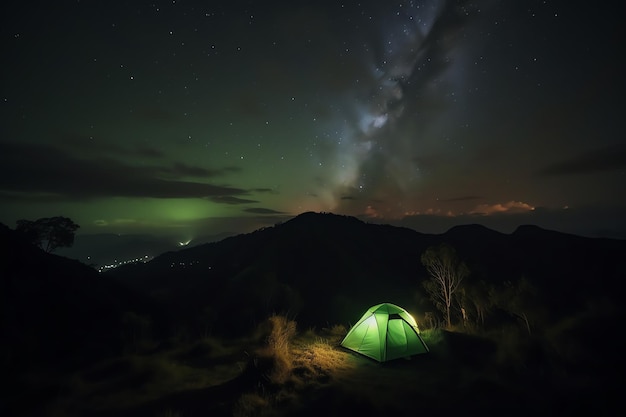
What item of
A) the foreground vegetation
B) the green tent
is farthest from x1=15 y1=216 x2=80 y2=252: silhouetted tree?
the green tent

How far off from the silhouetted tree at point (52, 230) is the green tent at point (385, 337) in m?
61.3

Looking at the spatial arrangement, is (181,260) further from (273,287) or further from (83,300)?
(83,300)

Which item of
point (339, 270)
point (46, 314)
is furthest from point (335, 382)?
point (339, 270)

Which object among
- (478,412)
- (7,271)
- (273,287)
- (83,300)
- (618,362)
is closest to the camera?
(478,412)

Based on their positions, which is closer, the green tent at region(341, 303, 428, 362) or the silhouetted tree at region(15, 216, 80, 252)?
the green tent at region(341, 303, 428, 362)

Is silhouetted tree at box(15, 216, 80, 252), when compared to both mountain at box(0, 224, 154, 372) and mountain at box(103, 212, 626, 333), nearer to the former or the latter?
mountain at box(103, 212, 626, 333)

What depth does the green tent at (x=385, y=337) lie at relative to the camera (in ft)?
39.2

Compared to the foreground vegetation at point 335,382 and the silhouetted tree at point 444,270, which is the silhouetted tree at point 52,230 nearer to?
the foreground vegetation at point 335,382

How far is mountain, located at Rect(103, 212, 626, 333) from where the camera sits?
63.5 m

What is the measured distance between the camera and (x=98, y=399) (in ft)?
31.0

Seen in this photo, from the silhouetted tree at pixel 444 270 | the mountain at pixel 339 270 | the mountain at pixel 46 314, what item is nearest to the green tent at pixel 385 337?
the silhouetted tree at pixel 444 270

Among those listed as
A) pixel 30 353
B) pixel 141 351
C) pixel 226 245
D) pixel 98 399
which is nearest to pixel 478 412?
pixel 98 399

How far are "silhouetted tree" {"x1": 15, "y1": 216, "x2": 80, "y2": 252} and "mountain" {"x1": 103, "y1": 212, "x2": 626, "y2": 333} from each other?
15.0 meters

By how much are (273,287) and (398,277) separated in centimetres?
4013
